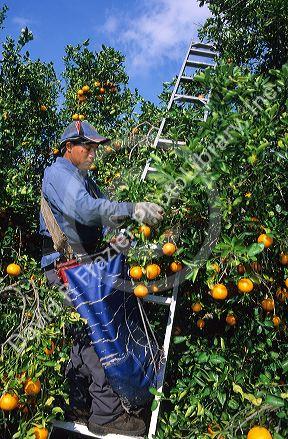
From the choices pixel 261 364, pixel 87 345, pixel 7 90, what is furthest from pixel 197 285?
pixel 7 90

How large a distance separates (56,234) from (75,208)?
26 cm

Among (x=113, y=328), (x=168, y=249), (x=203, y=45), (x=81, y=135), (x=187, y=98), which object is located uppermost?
(x=203, y=45)

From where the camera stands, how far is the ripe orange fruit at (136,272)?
2.16 m

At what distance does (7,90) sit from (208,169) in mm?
4081

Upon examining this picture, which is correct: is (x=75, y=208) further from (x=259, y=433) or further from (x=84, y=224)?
(x=259, y=433)

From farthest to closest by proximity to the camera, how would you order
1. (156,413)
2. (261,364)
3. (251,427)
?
(261,364)
(156,413)
(251,427)

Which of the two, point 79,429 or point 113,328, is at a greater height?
point 113,328

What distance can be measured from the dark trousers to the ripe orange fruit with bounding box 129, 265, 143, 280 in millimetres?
505

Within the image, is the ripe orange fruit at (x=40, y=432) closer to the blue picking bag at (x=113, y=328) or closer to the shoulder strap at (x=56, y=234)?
the blue picking bag at (x=113, y=328)

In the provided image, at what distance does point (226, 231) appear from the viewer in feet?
6.86

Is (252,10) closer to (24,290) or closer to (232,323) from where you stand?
(232,323)

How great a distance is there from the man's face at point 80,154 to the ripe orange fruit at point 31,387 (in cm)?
141

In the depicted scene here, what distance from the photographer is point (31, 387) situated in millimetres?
1918

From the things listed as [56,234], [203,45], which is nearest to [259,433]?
[56,234]
